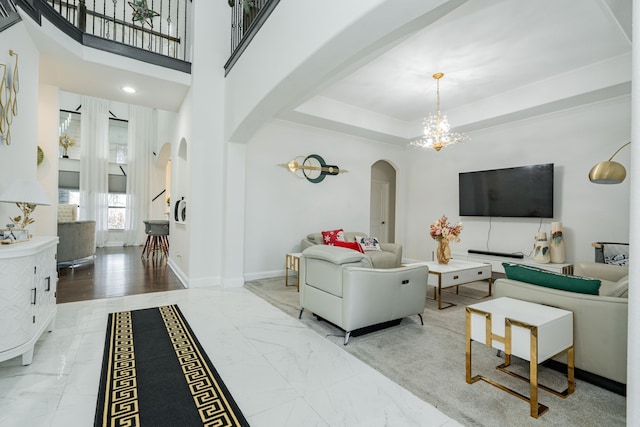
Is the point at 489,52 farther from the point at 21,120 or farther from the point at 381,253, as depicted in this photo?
the point at 21,120

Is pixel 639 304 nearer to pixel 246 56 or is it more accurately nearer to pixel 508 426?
pixel 508 426

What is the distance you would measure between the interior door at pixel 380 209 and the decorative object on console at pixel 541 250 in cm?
411

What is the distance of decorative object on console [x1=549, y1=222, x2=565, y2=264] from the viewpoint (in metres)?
4.78

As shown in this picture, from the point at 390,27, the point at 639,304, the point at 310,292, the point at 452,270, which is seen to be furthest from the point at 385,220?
the point at 639,304

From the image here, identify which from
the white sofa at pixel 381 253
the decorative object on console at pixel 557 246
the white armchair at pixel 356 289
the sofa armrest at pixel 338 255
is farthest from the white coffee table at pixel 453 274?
the sofa armrest at pixel 338 255

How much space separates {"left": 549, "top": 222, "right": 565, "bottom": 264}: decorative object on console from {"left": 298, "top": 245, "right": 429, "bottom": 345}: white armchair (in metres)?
3.14

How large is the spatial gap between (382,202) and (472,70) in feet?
15.8

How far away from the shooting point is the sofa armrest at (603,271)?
314cm

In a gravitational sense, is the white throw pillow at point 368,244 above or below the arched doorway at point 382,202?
below

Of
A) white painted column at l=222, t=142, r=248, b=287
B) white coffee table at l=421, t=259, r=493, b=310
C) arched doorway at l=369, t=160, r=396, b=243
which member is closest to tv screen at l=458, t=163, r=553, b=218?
white coffee table at l=421, t=259, r=493, b=310

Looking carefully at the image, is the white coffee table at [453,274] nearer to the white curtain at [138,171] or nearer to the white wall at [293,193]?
the white wall at [293,193]

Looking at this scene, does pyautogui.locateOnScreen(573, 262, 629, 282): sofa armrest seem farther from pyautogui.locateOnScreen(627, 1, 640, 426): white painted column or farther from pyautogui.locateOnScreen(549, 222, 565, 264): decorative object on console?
pyautogui.locateOnScreen(627, 1, 640, 426): white painted column

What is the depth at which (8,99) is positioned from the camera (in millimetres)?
2779

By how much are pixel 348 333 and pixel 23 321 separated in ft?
7.81
